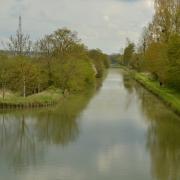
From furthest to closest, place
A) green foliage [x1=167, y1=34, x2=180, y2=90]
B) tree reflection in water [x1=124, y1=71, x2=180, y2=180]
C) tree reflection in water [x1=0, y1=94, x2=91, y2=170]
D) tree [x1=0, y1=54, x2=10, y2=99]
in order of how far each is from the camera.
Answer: tree [x1=0, y1=54, x2=10, y2=99], green foliage [x1=167, y1=34, x2=180, y2=90], tree reflection in water [x1=0, y1=94, x2=91, y2=170], tree reflection in water [x1=124, y1=71, x2=180, y2=180]

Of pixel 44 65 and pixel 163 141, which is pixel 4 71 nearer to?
pixel 44 65

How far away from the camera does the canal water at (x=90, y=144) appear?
14.7 metres

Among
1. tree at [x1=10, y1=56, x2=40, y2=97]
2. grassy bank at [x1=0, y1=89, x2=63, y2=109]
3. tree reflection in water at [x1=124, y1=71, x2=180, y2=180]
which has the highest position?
tree at [x1=10, y1=56, x2=40, y2=97]

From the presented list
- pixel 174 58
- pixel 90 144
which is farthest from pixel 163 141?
pixel 174 58

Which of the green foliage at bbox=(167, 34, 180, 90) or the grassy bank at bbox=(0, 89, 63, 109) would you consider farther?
the green foliage at bbox=(167, 34, 180, 90)

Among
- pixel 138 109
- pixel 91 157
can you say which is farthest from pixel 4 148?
pixel 138 109

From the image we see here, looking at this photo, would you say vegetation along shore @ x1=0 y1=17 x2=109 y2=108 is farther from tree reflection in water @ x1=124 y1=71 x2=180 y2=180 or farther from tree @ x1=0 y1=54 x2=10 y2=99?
tree reflection in water @ x1=124 y1=71 x2=180 y2=180

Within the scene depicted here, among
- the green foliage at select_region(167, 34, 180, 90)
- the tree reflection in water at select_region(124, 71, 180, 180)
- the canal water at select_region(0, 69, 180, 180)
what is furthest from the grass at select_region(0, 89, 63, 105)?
the green foliage at select_region(167, 34, 180, 90)

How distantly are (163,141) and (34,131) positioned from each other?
6.50m

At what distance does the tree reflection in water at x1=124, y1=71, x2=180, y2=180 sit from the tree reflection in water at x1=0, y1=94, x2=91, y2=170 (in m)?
3.87

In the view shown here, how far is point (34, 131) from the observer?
22.0 m

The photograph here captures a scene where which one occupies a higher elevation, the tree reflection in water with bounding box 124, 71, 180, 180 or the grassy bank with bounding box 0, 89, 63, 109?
the grassy bank with bounding box 0, 89, 63, 109

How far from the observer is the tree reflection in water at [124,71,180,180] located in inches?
599

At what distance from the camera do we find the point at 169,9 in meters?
42.2
